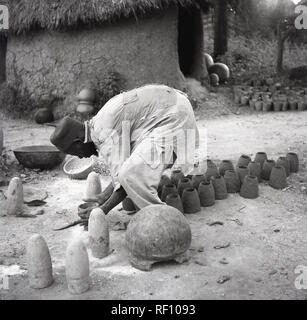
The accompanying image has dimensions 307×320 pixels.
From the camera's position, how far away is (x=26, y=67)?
1012 cm

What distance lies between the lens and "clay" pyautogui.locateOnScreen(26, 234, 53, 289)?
321cm

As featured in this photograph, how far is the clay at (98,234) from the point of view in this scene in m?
3.65

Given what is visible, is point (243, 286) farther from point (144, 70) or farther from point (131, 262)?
point (144, 70)

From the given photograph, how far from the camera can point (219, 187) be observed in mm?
4965

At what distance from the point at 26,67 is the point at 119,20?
2526mm

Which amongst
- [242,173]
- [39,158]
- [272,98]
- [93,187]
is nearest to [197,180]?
[242,173]

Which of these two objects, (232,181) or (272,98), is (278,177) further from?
(272,98)

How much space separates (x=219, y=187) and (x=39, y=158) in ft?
8.68

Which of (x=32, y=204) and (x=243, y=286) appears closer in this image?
(x=243, y=286)

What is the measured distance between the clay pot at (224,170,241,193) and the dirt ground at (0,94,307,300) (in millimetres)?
120

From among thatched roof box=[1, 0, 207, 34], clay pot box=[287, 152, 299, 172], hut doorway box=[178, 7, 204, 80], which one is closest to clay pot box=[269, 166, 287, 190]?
clay pot box=[287, 152, 299, 172]

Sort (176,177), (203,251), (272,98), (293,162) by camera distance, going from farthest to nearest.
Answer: (272,98) < (293,162) < (176,177) < (203,251)
